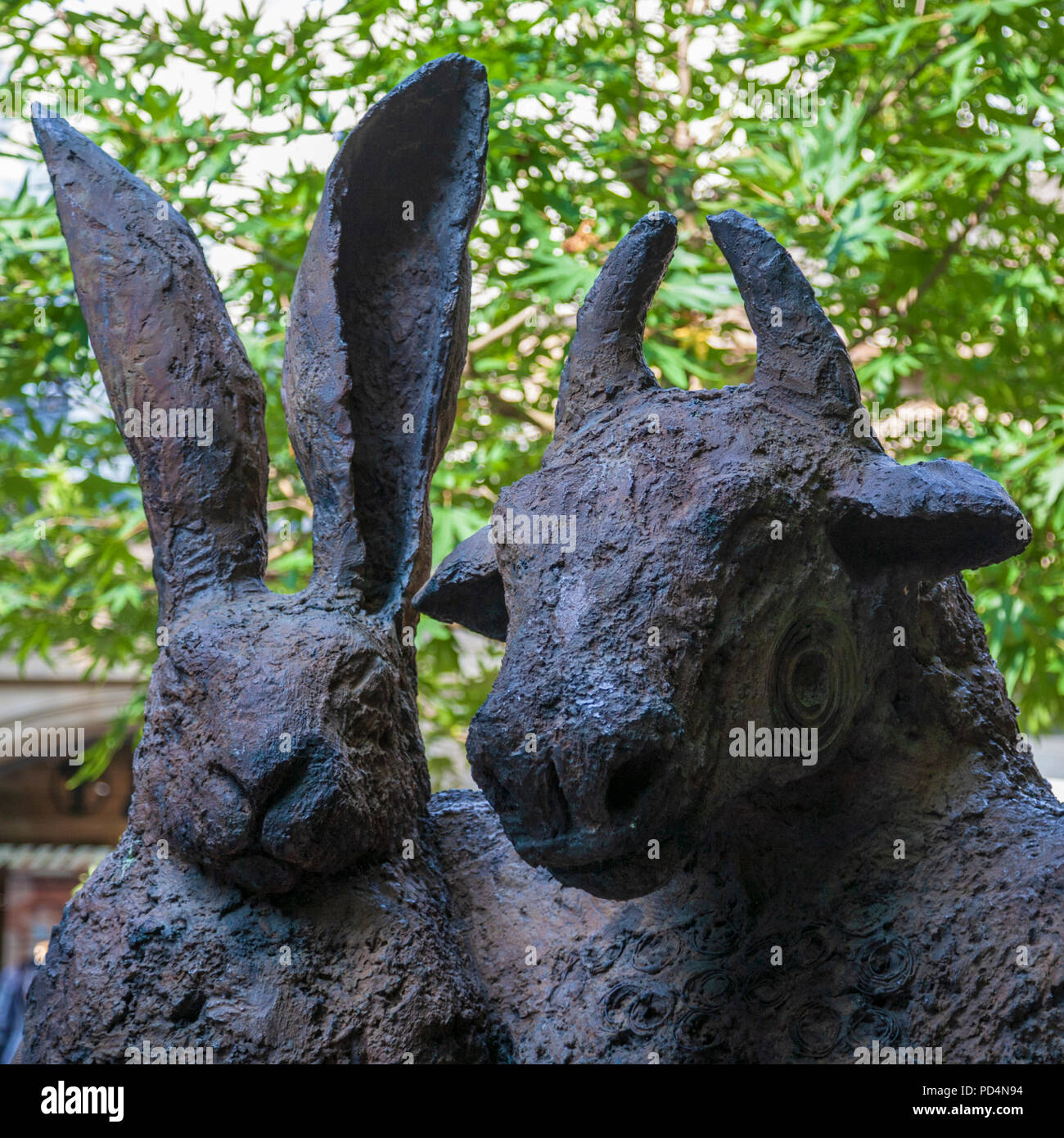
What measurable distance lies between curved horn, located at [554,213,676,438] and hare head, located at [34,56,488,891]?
0.92 feet

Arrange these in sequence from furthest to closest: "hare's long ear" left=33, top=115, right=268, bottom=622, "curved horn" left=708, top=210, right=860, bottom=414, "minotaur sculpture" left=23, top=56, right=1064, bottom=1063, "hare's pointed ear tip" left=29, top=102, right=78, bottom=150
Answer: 1. "hare's pointed ear tip" left=29, top=102, right=78, bottom=150
2. "hare's long ear" left=33, top=115, right=268, bottom=622
3. "curved horn" left=708, top=210, right=860, bottom=414
4. "minotaur sculpture" left=23, top=56, right=1064, bottom=1063

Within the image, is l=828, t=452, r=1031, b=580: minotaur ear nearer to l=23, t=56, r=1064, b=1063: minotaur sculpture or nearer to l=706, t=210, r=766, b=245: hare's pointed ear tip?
l=23, t=56, r=1064, b=1063: minotaur sculpture

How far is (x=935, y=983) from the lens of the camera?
1429mm

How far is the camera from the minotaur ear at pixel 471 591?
1590mm

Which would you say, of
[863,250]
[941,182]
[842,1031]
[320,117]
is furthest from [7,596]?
[842,1031]

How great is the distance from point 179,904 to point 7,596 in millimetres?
2980

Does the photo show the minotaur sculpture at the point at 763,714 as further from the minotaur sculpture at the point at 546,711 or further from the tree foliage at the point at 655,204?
the tree foliage at the point at 655,204

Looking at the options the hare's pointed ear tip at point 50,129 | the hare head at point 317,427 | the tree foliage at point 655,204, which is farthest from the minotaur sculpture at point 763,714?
the tree foliage at point 655,204

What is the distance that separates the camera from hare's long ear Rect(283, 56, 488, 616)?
1.78 meters

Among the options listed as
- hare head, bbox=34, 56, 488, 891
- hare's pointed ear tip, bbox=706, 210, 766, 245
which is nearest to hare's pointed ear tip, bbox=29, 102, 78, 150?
hare head, bbox=34, 56, 488, 891

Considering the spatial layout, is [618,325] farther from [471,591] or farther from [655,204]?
[655,204]

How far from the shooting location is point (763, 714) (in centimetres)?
136

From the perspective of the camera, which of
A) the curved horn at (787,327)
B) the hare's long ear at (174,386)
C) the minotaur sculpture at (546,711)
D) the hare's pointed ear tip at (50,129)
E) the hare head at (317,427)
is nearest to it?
the minotaur sculpture at (546,711)
